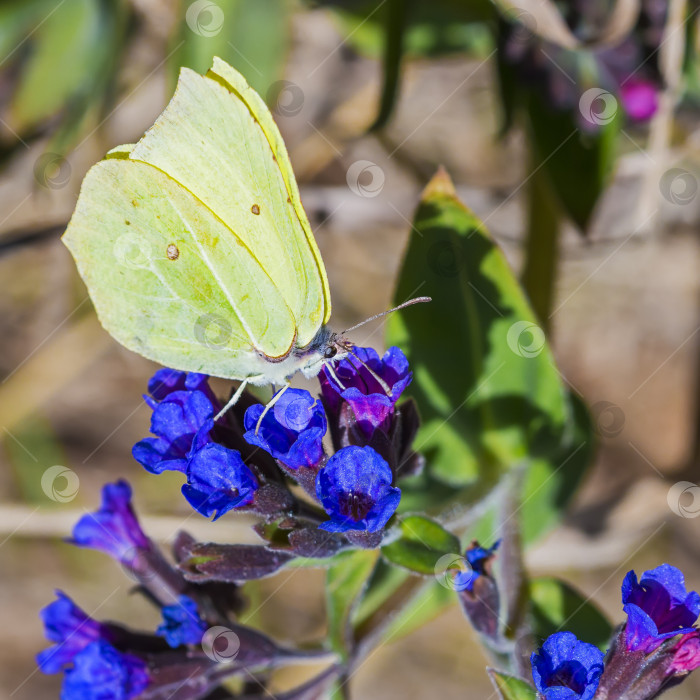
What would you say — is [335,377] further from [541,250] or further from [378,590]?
[541,250]

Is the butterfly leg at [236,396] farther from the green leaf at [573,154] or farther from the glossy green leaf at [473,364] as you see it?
the green leaf at [573,154]

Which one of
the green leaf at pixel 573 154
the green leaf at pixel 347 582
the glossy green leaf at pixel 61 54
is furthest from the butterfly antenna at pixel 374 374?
the glossy green leaf at pixel 61 54

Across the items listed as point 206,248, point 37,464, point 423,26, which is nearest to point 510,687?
point 206,248

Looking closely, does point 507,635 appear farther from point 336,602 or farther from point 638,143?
point 638,143

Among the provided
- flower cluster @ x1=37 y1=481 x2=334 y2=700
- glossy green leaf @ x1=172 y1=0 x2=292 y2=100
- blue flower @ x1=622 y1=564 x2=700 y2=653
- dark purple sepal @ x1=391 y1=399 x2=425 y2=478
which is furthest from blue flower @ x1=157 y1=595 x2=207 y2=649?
glossy green leaf @ x1=172 y1=0 x2=292 y2=100

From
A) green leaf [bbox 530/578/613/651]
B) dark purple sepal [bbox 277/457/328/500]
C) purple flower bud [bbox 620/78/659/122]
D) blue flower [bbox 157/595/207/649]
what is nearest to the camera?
dark purple sepal [bbox 277/457/328/500]

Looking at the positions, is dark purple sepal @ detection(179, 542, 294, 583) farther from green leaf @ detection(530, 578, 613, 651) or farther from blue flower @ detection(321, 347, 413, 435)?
green leaf @ detection(530, 578, 613, 651)
